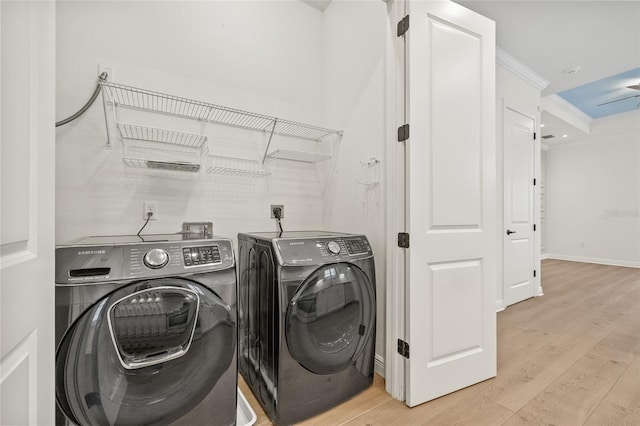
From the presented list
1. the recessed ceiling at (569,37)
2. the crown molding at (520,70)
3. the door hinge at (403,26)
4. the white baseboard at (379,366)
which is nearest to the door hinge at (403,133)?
the door hinge at (403,26)

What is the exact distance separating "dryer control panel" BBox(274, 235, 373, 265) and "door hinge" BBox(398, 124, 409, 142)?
0.62 m

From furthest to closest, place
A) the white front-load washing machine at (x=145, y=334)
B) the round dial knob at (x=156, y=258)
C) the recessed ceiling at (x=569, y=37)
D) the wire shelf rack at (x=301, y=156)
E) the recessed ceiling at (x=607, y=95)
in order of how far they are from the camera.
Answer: the recessed ceiling at (x=607, y=95) → the recessed ceiling at (x=569, y=37) → the wire shelf rack at (x=301, y=156) → the round dial knob at (x=156, y=258) → the white front-load washing machine at (x=145, y=334)

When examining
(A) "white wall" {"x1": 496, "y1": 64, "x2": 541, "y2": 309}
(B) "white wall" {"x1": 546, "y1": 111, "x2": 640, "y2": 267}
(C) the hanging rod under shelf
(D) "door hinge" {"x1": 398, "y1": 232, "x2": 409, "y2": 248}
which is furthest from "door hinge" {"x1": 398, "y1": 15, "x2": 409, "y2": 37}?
→ (B) "white wall" {"x1": 546, "y1": 111, "x2": 640, "y2": 267}

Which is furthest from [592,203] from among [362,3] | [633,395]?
[362,3]

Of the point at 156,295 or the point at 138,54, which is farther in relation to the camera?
the point at 138,54

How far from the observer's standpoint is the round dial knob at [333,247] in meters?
1.50

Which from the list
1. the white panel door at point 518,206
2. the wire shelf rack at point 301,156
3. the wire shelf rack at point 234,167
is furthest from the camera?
the white panel door at point 518,206

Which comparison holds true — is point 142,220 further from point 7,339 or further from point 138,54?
point 7,339

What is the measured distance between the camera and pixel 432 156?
5.18ft

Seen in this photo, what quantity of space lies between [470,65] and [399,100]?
0.57 meters

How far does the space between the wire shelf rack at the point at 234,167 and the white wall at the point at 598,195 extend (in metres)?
7.34

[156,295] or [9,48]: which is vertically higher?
[9,48]

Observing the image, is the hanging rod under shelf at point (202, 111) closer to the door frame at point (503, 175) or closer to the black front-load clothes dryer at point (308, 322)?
the black front-load clothes dryer at point (308, 322)

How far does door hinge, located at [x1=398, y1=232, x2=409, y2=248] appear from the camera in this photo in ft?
5.00
